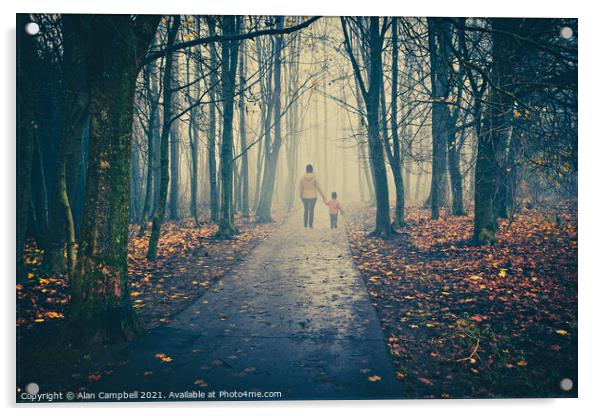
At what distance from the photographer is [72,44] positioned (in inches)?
216

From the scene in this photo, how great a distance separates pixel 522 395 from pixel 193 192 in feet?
28.4

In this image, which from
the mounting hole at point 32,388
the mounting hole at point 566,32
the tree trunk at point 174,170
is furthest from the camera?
the tree trunk at point 174,170

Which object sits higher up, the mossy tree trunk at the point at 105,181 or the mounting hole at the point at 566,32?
the mounting hole at the point at 566,32

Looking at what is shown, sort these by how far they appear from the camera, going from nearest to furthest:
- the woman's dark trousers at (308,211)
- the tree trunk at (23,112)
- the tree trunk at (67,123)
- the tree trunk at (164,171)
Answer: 1. the tree trunk at (23,112)
2. the tree trunk at (67,123)
3. the woman's dark trousers at (308,211)
4. the tree trunk at (164,171)

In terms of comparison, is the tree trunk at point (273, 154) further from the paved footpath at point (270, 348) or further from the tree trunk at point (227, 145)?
Result: the paved footpath at point (270, 348)

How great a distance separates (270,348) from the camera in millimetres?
3648

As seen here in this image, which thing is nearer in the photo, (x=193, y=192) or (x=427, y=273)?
(x=427, y=273)

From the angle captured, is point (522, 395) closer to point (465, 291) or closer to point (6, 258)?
point (465, 291)

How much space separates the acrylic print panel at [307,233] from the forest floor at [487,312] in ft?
0.08

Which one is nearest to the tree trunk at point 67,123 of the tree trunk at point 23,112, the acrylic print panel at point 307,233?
the acrylic print panel at point 307,233

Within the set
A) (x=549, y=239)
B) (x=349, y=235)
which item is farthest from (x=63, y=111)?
(x=549, y=239)

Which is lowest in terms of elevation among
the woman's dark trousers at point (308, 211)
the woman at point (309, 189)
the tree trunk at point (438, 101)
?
the woman's dark trousers at point (308, 211)

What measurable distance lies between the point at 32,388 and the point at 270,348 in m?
2.38

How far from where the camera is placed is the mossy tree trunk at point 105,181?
3484 millimetres
